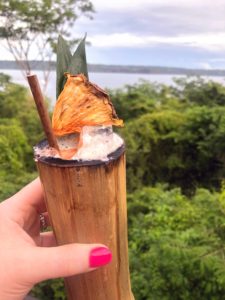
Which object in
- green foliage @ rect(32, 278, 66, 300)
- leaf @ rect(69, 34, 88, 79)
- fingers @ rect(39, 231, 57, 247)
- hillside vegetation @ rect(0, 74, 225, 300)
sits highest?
leaf @ rect(69, 34, 88, 79)

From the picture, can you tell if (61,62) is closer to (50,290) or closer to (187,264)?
(187,264)

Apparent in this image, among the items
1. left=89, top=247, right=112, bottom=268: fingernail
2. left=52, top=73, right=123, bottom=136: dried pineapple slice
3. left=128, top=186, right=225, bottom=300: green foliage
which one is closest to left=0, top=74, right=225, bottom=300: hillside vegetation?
left=128, top=186, right=225, bottom=300: green foliage

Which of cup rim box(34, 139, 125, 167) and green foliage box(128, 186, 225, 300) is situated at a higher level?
cup rim box(34, 139, 125, 167)

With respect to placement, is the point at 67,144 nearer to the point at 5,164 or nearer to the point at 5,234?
the point at 5,234

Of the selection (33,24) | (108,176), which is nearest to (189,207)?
(108,176)

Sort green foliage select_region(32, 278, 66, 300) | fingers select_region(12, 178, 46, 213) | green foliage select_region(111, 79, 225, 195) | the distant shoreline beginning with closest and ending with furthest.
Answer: fingers select_region(12, 178, 46, 213)
green foliage select_region(32, 278, 66, 300)
green foliage select_region(111, 79, 225, 195)
the distant shoreline

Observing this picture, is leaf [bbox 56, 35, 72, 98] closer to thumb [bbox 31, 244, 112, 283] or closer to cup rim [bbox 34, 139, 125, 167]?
cup rim [bbox 34, 139, 125, 167]

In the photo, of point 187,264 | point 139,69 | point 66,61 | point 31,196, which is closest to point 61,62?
point 66,61
